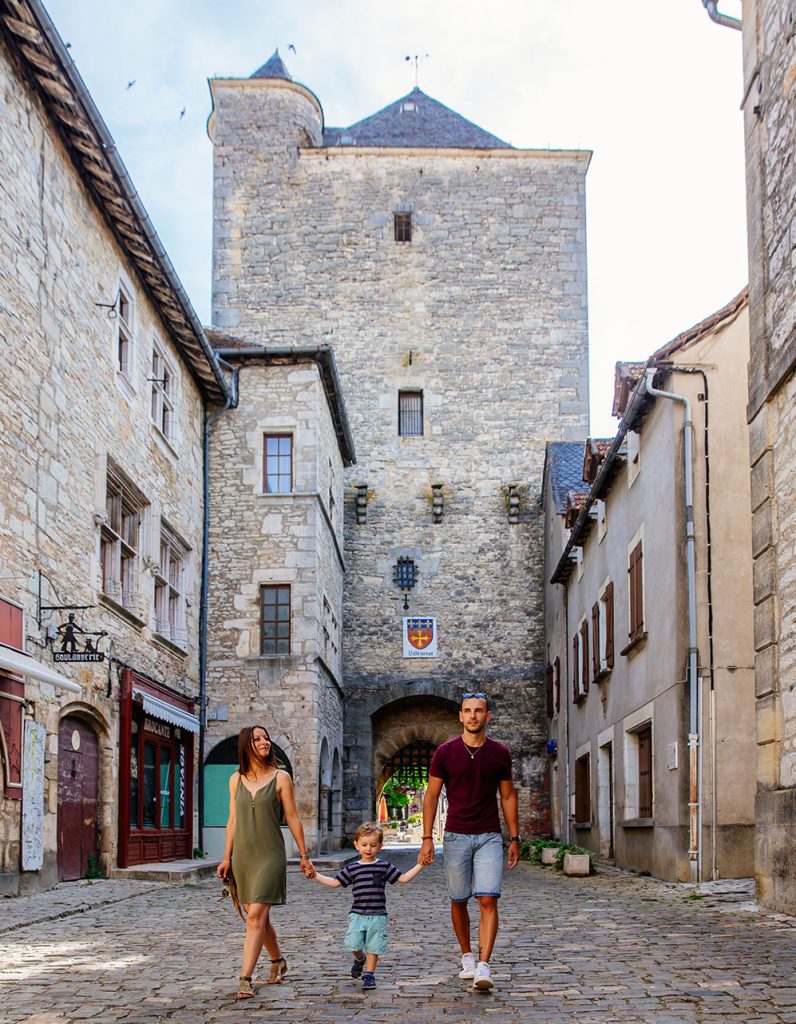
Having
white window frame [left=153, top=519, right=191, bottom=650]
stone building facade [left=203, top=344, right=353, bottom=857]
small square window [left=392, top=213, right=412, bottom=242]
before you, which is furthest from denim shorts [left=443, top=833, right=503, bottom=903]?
small square window [left=392, top=213, right=412, bottom=242]

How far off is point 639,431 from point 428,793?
983 centimetres

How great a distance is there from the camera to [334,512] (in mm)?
26406

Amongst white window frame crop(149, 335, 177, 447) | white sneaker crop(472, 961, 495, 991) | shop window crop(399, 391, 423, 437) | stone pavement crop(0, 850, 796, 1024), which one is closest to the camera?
stone pavement crop(0, 850, 796, 1024)

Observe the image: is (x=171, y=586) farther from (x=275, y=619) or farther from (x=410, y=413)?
(x=410, y=413)

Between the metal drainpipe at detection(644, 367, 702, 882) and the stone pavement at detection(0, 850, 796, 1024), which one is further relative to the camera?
the metal drainpipe at detection(644, 367, 702, 882)

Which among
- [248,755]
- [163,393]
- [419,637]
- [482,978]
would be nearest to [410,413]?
[419,637]

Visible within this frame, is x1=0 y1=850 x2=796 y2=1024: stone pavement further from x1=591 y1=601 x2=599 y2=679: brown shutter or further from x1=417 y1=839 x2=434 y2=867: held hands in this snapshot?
x1=591 y1=601 x2=599 y2=679: brown shutter

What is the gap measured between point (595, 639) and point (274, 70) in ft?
58.5

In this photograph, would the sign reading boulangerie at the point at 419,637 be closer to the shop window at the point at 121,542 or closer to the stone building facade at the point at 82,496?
the stone building facade at the point at 82,496

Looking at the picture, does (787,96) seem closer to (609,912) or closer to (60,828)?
(609,912)

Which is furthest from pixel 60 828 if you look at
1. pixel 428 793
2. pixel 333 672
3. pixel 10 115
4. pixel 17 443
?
pixel 333 672

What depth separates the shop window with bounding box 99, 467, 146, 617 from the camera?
53.7 ft

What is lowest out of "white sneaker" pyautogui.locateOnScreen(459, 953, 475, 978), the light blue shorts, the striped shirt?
"white sneaker" pyautogui.locateOnScreen(459, 953, 475, 978)

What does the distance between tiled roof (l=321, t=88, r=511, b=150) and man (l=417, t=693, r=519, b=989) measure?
26.2 m
